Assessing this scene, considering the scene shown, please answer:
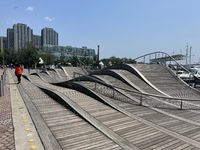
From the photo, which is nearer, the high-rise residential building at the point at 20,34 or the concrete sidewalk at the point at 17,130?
the concrete sidewalk at the point at 17,130

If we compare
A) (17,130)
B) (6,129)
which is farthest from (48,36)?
(17,130)

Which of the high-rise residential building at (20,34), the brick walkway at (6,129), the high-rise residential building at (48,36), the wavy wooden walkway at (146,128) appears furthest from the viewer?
the high-rise residential building at (48,36)

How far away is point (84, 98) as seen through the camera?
7.81 m

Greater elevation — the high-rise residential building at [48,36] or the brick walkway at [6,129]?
the high-rise residential building at [48,36]

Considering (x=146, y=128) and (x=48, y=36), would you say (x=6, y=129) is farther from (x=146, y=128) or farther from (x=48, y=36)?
(x=48, y=36)

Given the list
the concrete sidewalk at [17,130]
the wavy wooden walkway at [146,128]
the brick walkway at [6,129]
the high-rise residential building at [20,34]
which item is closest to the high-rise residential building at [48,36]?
the high-rise residential building at [20,34]

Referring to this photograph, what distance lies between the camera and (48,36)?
17512cm

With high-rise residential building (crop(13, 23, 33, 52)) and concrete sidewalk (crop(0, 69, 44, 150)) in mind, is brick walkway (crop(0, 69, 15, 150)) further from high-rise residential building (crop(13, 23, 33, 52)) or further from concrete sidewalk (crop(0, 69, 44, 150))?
high-rise residential building (crop(13, 23, 33, 52))

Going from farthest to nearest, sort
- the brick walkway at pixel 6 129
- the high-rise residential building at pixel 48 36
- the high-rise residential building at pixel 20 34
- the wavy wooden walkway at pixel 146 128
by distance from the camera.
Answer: the high-rise residential building at pixel 48 36 < the high-rise residential building at pixel 20 34 < the wavy wooden walkway at pixel 146 128 < the brick walkway at pixel 6 129

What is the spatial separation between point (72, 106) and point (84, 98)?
1.50 meters

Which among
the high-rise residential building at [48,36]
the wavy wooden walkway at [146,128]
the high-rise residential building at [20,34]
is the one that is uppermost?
the high-rise residential building at [48,36]

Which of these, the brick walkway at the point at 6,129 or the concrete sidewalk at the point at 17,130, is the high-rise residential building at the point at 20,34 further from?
the concrete sidewalk at the point at 17,130

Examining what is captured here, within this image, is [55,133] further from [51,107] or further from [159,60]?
[159,60]

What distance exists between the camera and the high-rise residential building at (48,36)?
563 ft
